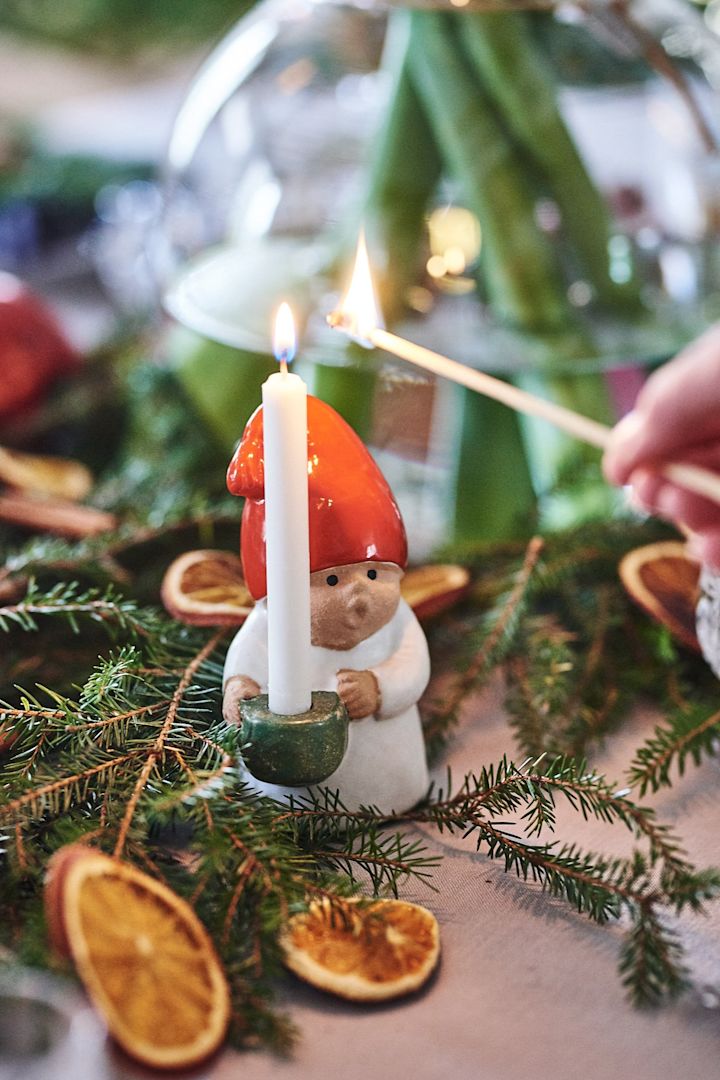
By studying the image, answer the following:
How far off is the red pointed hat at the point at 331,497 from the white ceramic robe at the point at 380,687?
2 cm

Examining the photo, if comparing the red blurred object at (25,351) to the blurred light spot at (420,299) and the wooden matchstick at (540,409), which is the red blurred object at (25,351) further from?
the wooden matchstick at (540,409)

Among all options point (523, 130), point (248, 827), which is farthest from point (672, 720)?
point (523, 130)

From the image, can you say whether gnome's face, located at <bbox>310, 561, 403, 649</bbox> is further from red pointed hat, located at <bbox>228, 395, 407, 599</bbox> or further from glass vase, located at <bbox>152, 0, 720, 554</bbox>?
glass vase, located at <bbox>152, 0, 720, 554</bbox>

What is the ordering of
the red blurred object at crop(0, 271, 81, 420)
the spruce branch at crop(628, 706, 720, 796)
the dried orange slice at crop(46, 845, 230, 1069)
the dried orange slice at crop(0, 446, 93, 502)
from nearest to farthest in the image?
the dried orange slice at crop(46, 845, 230, 1069), the spruce branch at crop(628, 706, 720, 796), the dried orange slice at crop(0, 446, 93, 502), the red blurred object at crop(0, 271, 81, 420)

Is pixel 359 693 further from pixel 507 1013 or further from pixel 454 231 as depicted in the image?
pixel 454 231

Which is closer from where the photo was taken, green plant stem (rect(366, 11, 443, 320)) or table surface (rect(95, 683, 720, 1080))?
table surface (rect(95, 683, 720, 1080))

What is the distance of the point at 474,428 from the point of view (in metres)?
0.60

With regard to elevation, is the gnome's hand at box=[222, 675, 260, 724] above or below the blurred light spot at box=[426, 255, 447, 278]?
below

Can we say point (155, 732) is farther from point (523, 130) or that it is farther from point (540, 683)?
point (523, 130)

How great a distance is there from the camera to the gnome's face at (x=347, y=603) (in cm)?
37

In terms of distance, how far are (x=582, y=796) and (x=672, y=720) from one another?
7 cm

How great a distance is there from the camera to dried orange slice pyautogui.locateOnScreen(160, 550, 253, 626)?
42cm

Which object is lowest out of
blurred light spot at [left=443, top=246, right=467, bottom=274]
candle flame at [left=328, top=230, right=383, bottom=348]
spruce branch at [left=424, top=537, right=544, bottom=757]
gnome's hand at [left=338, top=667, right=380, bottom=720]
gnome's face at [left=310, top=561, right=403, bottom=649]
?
spruce branch at [left=424, top=537, right=544, bottom=757]

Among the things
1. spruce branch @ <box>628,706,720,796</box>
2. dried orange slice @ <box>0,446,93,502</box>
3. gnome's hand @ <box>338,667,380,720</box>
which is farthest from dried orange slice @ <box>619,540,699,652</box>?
dried orange slice @ <box>0,446,93,502</box>
